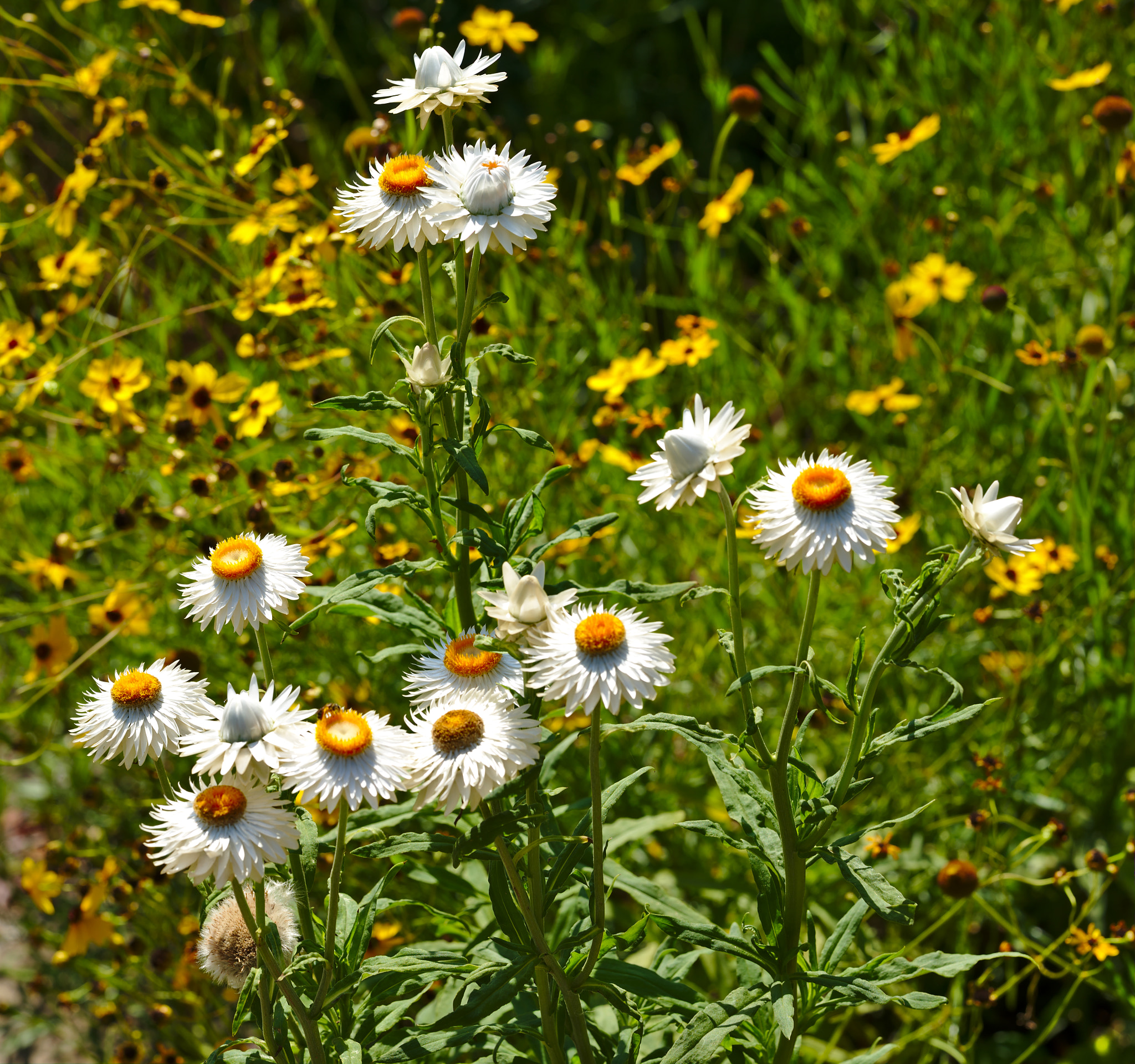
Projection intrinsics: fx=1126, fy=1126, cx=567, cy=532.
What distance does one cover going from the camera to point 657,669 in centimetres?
112

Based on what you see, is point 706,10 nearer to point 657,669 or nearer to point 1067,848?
point 1067,848

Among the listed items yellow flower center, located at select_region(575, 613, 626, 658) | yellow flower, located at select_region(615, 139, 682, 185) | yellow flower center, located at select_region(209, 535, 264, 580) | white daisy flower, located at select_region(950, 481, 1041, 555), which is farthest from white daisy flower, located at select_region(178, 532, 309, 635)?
yellow flower, located at select_region(615, 139, 682, 185)

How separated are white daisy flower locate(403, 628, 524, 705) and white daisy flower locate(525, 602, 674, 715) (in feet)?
0.16

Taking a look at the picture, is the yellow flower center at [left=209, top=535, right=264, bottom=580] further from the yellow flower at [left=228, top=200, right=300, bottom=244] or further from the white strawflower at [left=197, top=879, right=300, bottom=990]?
the yellow flower at [left=228, top=200, right=300, bottom=244]

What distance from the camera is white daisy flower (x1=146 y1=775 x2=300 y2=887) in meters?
1.04

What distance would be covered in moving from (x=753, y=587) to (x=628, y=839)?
37.0 inches

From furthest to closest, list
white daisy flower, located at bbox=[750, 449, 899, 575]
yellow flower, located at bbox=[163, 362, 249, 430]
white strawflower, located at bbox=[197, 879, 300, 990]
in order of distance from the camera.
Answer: yellow flower, located at bbox=[163, 362, 249, 430]
white strawflower, located at bbox=[197, 879, 300, 990]
white daisy flower, located at bbox=[750, 449, 899, 575]

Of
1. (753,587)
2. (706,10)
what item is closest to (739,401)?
(753,587)

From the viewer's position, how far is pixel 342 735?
3.59 ft

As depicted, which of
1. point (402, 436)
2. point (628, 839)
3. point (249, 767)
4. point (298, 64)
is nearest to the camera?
point (249, 767)

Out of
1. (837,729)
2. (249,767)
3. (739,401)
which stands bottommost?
(249,767)

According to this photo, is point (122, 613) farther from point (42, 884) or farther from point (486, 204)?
point (486, 204)

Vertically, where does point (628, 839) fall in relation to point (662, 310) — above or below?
below

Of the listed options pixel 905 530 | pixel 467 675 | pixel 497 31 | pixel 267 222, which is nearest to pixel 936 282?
pixel 905 530
